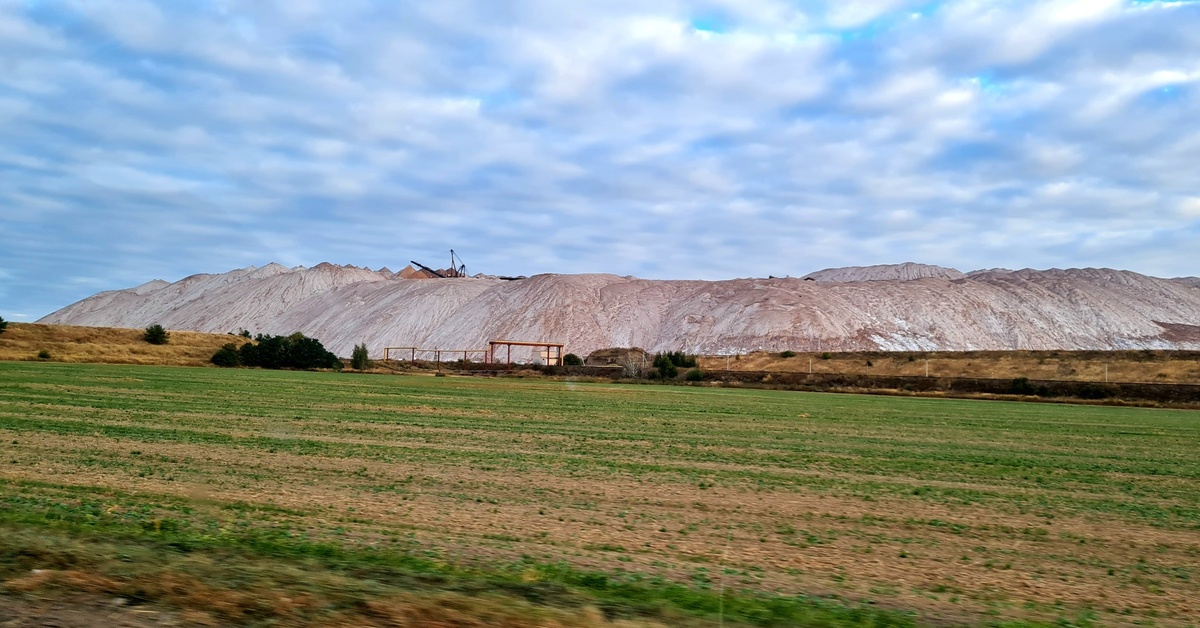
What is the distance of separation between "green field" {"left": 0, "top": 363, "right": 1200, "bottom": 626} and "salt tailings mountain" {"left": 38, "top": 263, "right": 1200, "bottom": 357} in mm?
104167

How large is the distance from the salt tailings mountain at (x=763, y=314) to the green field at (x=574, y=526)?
10417cm

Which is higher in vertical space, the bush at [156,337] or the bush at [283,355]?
the bush at [156,337]

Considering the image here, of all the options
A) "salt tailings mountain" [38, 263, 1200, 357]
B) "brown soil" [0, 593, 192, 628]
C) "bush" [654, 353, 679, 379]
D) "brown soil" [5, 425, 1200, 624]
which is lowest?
"brown soil" [5, 425, 1200, 624]

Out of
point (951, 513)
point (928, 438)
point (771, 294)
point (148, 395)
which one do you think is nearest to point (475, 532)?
point (951, 513)

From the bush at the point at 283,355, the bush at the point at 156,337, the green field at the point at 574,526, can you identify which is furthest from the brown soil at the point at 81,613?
the bush at the point at 283,355

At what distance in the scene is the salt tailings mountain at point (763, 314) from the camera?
417 feet

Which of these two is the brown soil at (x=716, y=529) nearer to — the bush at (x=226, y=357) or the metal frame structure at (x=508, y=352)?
the bush at (x=226, y=357)

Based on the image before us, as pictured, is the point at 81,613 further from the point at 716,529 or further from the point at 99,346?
the point at 99,346

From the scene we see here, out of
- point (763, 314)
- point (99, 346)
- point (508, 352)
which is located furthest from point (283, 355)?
point (763, 314)

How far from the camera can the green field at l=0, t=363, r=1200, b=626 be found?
598 cm

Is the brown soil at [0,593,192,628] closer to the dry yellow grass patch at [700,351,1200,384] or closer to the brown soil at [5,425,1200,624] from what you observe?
the brown soil at [5,425,1200,624]

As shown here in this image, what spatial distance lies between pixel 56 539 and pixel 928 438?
2196 cm

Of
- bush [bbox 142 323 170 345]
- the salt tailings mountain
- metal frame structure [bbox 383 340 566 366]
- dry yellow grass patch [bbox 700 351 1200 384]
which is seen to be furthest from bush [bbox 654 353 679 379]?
the salt tailings mountain

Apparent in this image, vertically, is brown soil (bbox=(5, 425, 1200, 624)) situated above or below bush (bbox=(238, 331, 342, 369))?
below
